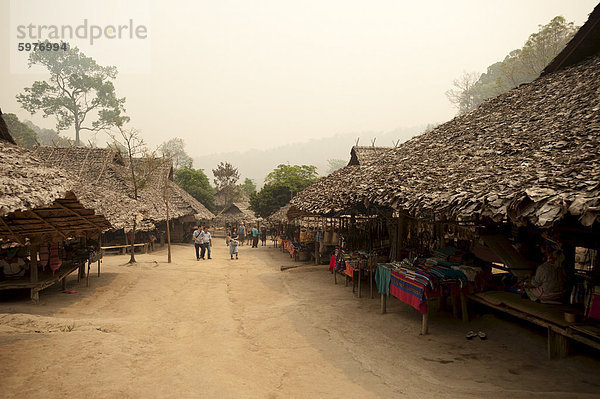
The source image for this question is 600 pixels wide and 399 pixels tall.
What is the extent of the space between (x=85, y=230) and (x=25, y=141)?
133ft

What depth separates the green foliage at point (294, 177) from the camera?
29938 mm

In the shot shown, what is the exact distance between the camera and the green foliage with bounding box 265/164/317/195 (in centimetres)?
2994

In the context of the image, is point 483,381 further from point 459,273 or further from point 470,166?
point 470,166

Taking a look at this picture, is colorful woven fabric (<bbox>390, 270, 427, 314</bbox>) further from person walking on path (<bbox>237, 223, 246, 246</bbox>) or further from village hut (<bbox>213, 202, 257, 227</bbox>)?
village hut (<bbox>213, 202, 257, 227</bbox>)

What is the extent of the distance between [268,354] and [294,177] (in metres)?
24.7

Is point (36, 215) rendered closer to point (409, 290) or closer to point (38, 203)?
point (38, 203)

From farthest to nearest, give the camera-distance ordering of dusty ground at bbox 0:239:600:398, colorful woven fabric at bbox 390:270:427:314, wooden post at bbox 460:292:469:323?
A: wooden post at bbox 460:292:469:323
colorful woven fabric at bbox 390:270:427:314
dusty ground at bbox 0:239:600:398

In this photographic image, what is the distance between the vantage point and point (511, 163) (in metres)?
5.89

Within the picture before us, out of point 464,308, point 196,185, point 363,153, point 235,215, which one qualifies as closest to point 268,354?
point 464,308

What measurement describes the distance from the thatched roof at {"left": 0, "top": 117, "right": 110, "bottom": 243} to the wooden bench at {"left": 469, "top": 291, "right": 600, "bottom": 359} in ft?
24.7

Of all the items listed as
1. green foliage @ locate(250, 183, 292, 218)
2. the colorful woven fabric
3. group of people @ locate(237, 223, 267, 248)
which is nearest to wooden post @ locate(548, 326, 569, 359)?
the colorful woven fabric

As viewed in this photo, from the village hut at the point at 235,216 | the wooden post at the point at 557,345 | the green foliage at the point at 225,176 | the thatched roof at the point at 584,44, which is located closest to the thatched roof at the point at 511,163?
the thatched roof at the point at 584,44

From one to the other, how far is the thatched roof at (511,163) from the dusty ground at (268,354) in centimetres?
221

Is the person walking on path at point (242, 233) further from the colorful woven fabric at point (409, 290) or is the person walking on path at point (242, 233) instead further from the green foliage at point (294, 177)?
the colorful woven fabric at point (409, 290)
